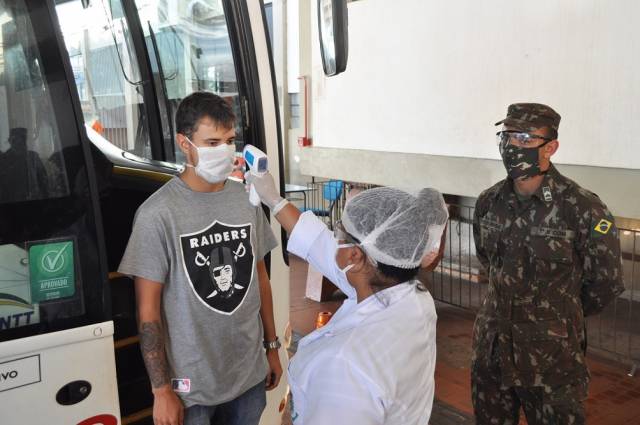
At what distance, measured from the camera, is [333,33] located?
8.23ft

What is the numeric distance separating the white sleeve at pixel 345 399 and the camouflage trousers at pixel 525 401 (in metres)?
1.67

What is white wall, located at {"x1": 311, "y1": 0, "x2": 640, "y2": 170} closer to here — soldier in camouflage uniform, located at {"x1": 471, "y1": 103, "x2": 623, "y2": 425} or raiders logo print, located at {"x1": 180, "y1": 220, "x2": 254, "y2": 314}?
soldier in camouflage uniform, located at {"x1": 471, "y1": 103, "x2": 623, "y2": 425}

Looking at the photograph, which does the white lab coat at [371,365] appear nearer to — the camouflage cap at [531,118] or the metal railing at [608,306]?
the camouflage cap at [531,118]

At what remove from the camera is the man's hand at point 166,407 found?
1.97 m

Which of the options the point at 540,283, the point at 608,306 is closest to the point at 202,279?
the point at 540,283

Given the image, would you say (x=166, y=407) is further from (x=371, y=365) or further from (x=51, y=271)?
(x=371, y=365)

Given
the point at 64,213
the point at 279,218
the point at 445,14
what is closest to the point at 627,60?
the point at 445,14

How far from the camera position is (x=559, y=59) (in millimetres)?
4879

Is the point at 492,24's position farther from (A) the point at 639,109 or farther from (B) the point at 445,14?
(A) the point at 639,109

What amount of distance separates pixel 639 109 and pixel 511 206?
2.01 m

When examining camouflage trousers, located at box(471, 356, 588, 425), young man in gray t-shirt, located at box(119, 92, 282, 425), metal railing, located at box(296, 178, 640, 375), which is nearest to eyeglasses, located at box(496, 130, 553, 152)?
camouflage trousers, located at box(471, 356, 588, 425)

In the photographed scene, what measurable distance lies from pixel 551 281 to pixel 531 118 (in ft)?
2.52

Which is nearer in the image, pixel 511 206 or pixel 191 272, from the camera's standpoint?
pixel 191 272

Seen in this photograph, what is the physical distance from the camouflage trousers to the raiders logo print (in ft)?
4.68
